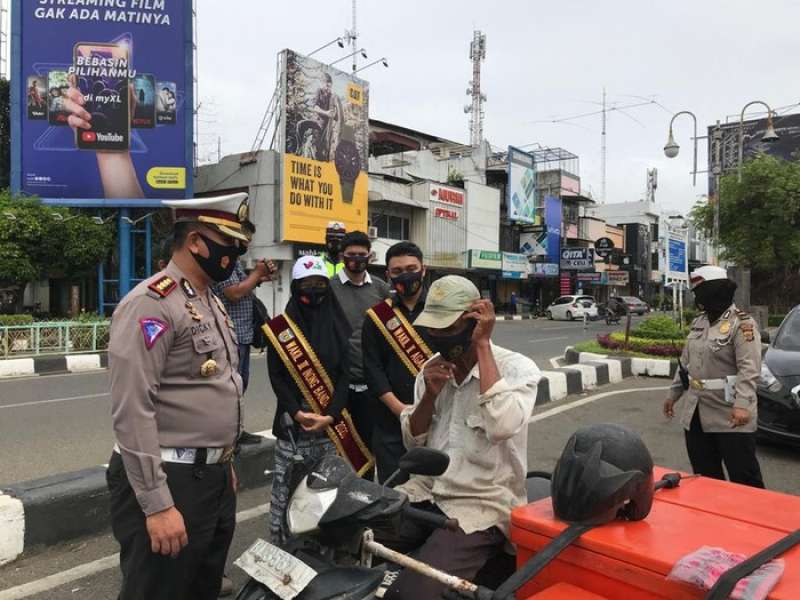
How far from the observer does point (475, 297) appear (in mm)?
2199

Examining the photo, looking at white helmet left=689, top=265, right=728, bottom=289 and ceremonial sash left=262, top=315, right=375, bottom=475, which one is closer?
ceremonial sash left=262, top=315, right=375, bottom=475

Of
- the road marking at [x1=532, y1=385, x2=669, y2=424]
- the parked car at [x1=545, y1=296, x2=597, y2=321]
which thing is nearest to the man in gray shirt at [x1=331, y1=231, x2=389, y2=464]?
the road marking at [x1=532, y1=385, x2=669, y2=424]

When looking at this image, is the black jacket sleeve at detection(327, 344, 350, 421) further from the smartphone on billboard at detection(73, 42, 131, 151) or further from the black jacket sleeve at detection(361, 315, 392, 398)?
the smartphone on billboard at detection(73, 42, 131, 151)

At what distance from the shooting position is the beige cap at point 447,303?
217 cm

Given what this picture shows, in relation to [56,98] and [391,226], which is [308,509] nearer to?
[56,98]

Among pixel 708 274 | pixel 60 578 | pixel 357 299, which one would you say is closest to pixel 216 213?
pixel 357 299

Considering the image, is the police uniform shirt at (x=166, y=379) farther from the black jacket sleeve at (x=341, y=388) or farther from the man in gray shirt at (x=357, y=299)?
the man in gray shirt at (x=357, y=299)

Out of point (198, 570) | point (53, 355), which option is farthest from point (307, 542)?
point (53, 355)

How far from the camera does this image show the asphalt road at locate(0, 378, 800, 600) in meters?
3.16

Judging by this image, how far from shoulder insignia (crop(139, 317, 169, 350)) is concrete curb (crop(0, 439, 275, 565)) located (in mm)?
1540

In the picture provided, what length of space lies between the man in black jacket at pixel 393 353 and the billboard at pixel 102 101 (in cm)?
1693

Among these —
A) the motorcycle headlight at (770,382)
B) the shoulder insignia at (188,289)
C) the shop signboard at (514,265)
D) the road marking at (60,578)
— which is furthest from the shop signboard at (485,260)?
the shoulder insignia at (188,289)

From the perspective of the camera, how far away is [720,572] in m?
1.40

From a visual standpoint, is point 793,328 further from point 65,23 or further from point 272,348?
point 65,23
